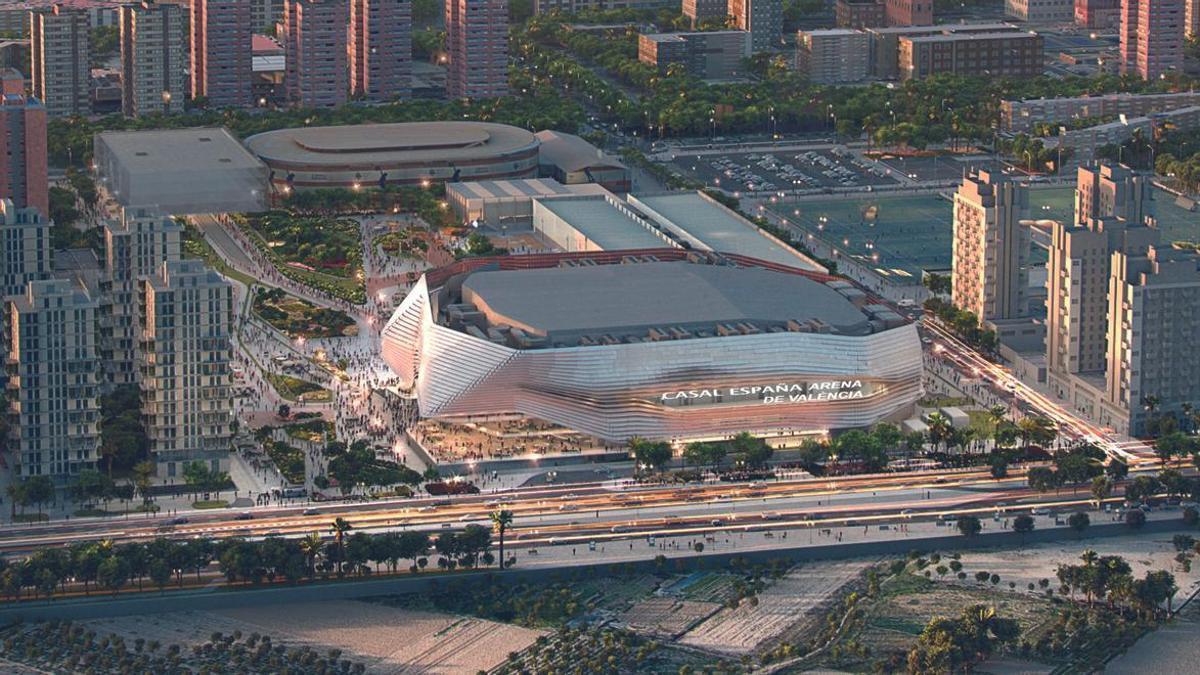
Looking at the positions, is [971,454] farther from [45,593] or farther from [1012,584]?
[45,593]

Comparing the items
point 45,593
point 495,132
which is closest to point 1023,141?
point 495,132

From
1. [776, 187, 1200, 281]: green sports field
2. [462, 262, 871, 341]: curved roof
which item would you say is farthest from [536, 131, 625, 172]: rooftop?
[462, 262, 871, 341]: curved roof

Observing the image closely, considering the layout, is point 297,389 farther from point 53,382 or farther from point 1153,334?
point 1153,334

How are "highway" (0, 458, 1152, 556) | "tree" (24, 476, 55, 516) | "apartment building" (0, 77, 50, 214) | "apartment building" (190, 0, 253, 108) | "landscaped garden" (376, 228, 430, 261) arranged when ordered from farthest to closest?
"apartment building" (190, 0, 253, 108)
"landscaped garden" (376, 228, 430, 261)
"apartment building" (0, 77, 50, 214)
"tree" (24, 476, 55, 516)
"highway" (0, 458, 1152, 556)

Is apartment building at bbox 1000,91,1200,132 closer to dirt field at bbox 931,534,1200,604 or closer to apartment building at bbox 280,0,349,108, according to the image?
apartment building at bbox 280,0,349,108

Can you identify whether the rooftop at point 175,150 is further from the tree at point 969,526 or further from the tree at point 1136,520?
the tree at point 1136,520

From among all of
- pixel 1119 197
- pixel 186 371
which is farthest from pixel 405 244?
pixel 1119 197
